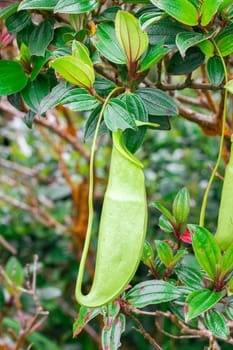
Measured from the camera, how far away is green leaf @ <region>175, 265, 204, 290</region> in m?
0.63

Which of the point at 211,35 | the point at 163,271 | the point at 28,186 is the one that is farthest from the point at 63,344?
the point at 211,35

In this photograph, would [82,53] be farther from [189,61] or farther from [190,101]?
[190,101]

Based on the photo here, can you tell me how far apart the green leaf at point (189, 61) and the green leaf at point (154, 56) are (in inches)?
2.2

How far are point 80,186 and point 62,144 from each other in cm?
33

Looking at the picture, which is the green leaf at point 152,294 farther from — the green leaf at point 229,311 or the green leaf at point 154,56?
the green leaf at point 154,56

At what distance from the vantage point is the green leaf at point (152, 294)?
61 cm

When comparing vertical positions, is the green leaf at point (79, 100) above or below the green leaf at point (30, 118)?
above

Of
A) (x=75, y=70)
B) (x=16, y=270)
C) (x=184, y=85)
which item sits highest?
(x=75, y=70)

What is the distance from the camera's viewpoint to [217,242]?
1.91 ft

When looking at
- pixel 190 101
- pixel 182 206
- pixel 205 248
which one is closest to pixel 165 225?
pixel 182 206

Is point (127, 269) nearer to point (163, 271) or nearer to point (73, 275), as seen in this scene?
point (163, 271)

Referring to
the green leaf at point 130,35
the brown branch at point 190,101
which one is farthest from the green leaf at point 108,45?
the brown branch at point 190,101

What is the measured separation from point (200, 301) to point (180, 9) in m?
0.32

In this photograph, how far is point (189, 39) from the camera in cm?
59
